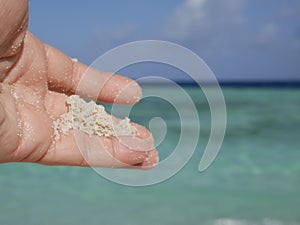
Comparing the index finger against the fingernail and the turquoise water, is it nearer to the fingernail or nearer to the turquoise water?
the fingernail

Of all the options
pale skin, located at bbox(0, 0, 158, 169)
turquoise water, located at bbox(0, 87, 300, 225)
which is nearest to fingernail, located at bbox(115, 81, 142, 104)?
pale skin, located at bbox(0, 0, 158, 169)

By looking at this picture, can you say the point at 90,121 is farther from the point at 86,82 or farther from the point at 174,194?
the point at 174,194

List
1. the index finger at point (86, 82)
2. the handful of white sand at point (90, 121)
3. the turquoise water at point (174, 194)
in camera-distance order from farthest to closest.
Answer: the turquoise water at point (174, 194)
the index finger at point (86, 82)
the handful of white sand at point (90, 121)

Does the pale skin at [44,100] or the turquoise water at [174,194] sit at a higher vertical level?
the pale skin at [44,100]

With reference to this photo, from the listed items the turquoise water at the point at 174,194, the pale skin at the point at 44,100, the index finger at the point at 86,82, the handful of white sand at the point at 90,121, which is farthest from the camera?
the turquoise water at the point at 174,194

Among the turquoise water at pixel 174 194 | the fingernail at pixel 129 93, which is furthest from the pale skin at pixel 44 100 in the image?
the turquoise water at pixel 174 194

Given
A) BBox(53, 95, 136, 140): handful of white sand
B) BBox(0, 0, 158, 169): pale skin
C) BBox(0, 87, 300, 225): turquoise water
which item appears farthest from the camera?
BBox(0, 87, 300, 225): turquoise water

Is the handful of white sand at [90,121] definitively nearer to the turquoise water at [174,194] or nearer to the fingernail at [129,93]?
the fingernail at [129,93]
